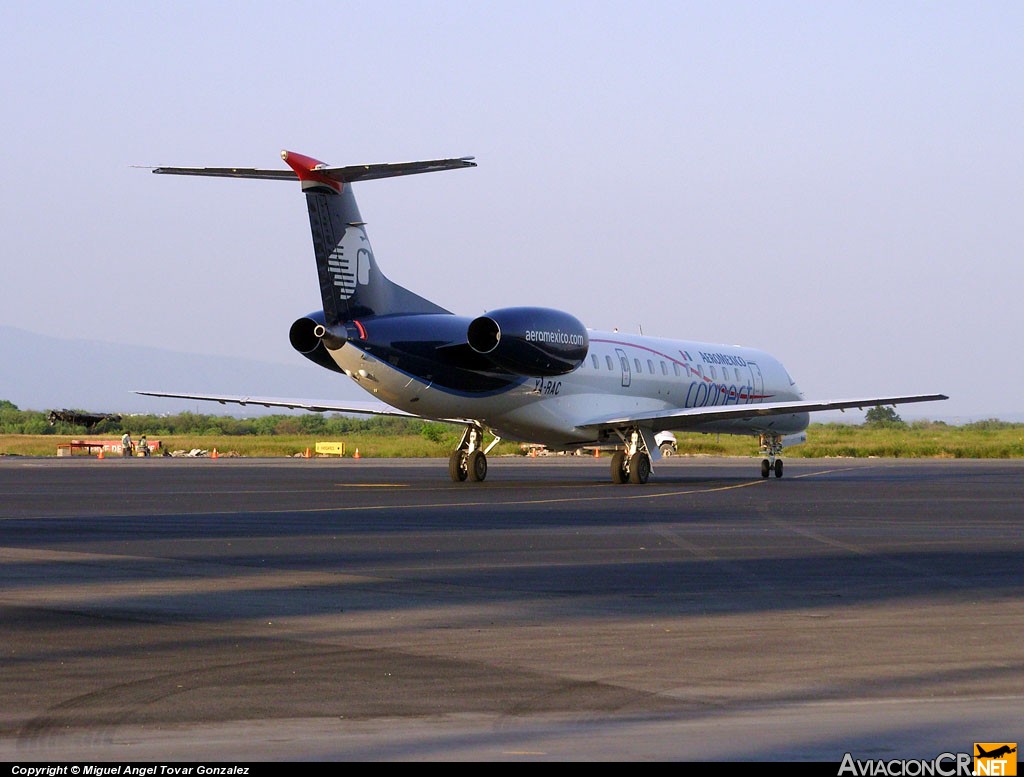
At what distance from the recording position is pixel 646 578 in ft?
44.6

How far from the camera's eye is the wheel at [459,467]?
35.1 meters

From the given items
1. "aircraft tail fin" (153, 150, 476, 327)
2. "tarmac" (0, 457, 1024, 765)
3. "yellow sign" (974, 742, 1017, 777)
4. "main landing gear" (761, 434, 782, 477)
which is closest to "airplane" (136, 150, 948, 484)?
"aircraft tail fin" (153, 150, 476, 327)

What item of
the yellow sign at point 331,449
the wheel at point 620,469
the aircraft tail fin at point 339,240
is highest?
the aircraft tail fin at point 339,240

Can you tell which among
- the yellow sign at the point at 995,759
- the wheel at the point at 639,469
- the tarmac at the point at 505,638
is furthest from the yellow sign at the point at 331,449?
the yellow sign at the point at 995,759

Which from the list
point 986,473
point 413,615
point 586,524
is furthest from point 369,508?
point 986,473

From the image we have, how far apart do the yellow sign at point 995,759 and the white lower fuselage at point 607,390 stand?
24237 millimetres

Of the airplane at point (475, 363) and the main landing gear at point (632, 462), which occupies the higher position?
the airplane at point (475, 363)

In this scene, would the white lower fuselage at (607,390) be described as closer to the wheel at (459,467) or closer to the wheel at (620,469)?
the wheel at (620,469)

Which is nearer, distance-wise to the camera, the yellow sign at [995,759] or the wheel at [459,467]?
the yellow sign at [995,759]

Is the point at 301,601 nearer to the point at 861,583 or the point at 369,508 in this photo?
the point at 861,583

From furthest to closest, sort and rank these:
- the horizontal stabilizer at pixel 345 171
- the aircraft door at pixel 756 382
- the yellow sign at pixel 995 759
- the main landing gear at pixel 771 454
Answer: the aircraft door at pixel 756 382 → the main landing gear at pixel 771 454 → the horizontal stabilizer at pixel 345 171 → the yellow sign at pixel 995 759

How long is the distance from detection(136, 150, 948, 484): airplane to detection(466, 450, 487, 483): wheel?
0.03 metres

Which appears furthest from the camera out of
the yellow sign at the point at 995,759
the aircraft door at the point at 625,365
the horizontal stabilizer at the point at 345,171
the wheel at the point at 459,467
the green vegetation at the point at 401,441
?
the green vegetation at the point at 401,441

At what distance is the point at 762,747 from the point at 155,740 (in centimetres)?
269
